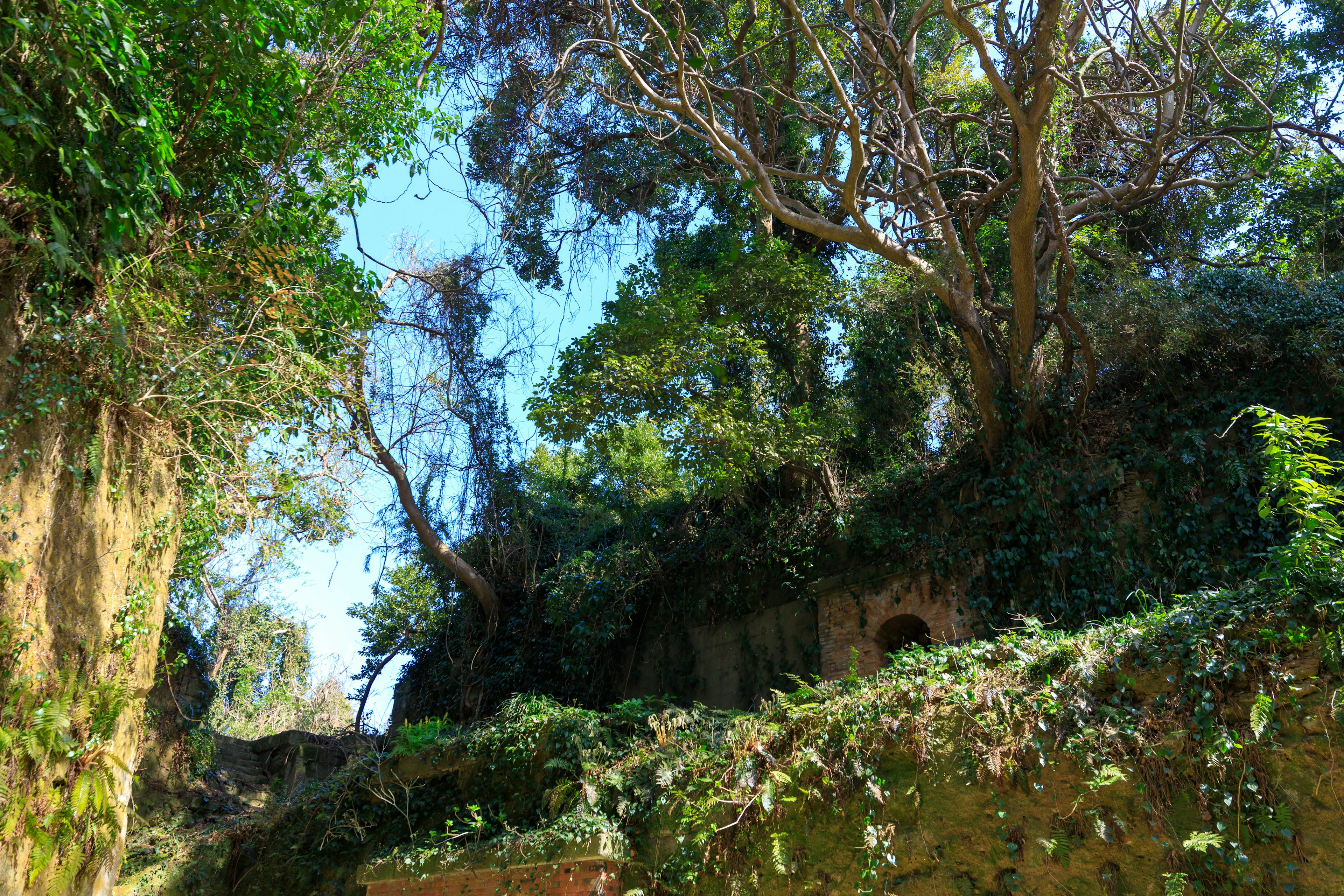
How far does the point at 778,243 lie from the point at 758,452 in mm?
3808

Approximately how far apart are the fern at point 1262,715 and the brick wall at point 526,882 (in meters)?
4.90

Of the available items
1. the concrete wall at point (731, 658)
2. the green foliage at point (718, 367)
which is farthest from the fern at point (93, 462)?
the concrete wall at point (731, 658)

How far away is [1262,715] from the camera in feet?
14.3

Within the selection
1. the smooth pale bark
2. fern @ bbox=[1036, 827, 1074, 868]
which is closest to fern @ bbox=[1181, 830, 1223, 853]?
fern @ bbox=[1036, 827, 1074, 868]

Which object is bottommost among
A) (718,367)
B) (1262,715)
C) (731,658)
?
(1262,715)

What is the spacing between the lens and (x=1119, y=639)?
520 cm

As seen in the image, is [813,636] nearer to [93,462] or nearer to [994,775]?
[994,775]

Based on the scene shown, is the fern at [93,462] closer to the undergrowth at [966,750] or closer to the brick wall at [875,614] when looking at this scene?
the undergrowth at [966,750]

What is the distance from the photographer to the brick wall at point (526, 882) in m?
6.97

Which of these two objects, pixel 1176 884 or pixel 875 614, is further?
pixel 875 614

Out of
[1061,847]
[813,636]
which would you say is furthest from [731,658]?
[1061,847]

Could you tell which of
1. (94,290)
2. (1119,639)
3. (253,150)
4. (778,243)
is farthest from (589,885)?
(778,243)

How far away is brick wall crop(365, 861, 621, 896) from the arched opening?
4.56 metres

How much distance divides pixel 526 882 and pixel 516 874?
0.13 m
